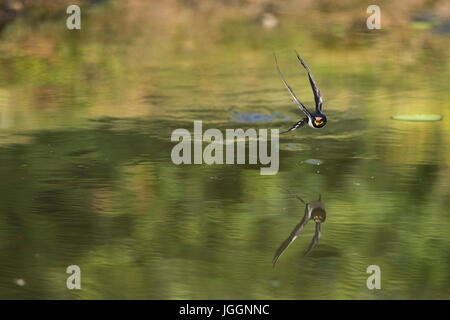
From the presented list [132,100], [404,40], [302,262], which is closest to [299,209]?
[302,262]

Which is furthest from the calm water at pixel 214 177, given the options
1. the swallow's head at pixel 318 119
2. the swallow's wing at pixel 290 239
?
the swallow's head at pixel 318 119

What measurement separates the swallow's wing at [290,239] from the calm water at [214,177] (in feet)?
0.10

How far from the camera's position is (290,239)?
12.9 ft

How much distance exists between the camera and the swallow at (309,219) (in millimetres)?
3795

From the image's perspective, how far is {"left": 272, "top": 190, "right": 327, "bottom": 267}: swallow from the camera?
3.79 metres

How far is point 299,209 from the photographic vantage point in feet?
14.3

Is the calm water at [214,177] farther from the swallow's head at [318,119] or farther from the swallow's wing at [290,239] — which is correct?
the swallow's head at [318,119]

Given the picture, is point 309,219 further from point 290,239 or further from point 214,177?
point 214,177

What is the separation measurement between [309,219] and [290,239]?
0.29 m

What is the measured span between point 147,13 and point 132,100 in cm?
408

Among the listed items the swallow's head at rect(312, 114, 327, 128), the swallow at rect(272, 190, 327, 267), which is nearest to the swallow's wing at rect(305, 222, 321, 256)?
the swallow at rect(272, 190, 327, 267)

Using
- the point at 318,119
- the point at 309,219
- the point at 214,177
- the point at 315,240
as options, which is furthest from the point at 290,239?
the point at 214,177

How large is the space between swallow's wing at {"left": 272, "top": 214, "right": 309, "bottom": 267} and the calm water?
A: 0.03m
